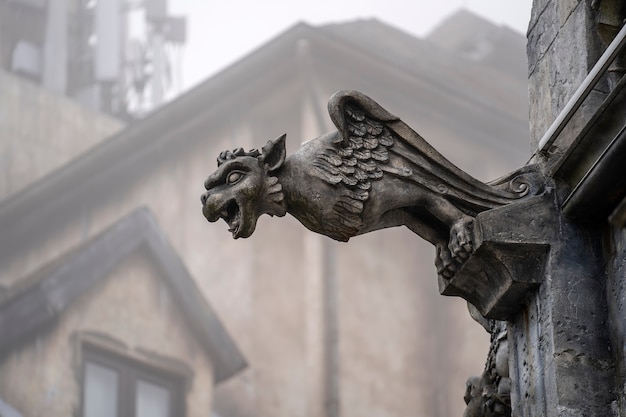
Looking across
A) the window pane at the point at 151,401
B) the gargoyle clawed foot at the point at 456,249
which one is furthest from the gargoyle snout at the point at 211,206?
the window pane at the point at 151,401

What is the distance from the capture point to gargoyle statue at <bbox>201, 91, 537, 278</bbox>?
4.95 metres

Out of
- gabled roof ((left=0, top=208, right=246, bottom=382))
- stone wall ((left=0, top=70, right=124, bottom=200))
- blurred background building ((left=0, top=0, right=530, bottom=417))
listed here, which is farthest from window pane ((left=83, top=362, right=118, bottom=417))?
stone wall ((left=0, top=70, right=124, bottom=200))

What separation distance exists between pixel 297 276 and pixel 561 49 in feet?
36.4

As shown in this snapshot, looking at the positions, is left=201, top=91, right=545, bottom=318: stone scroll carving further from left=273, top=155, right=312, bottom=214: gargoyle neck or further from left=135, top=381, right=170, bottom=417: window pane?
left=135, top=381, right=170, bottom=417: window pane

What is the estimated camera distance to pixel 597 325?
4.87m

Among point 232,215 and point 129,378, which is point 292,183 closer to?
point 232,215

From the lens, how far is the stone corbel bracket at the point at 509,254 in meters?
5.01

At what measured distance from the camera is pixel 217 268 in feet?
53.7

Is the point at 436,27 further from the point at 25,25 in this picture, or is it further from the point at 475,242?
the point at 475,242

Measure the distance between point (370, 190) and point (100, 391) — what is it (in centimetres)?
945

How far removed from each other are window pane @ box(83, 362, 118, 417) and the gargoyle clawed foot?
9.15 meters

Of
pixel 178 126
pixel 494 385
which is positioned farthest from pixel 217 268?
pixel 494 385

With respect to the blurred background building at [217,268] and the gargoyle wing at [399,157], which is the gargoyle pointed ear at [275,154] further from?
the blurred background building at [217,268]

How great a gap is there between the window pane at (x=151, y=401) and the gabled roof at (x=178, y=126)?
2.71 metres
